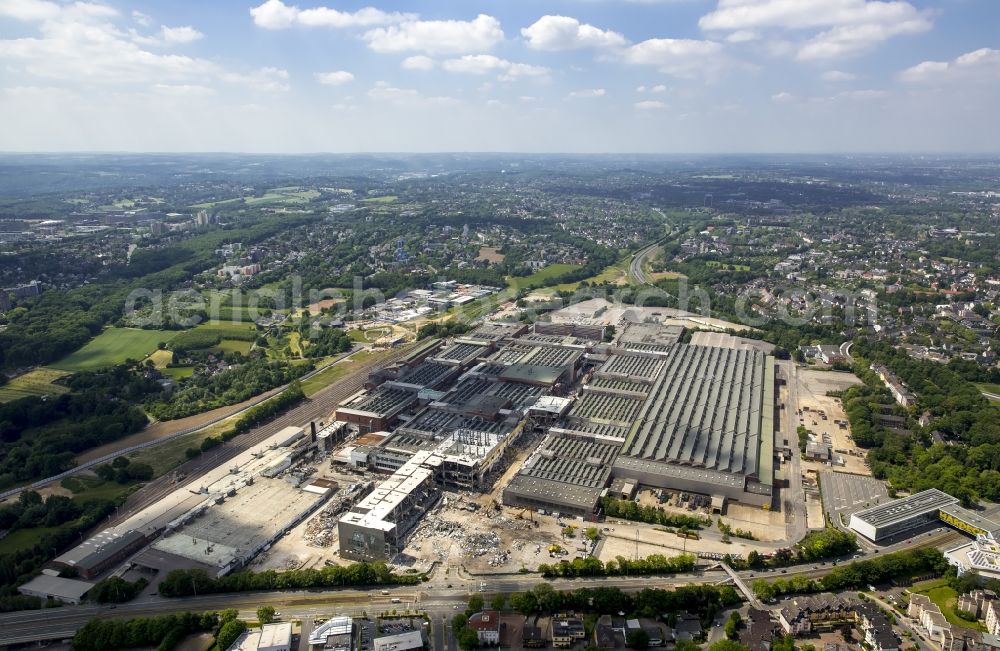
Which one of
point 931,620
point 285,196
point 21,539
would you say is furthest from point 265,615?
point 285,196

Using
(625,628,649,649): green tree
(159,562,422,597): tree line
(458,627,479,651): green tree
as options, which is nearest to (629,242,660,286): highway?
(159,562,422,597): tree line

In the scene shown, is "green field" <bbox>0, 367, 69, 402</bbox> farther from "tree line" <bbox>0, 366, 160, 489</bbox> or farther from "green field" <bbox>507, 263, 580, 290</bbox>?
"green field" <bbox>507, 263, 580, 290</bbox>

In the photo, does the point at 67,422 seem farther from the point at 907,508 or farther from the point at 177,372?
the point at 907,508

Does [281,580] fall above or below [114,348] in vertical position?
below

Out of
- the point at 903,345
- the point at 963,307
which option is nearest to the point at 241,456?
the point at 903,345

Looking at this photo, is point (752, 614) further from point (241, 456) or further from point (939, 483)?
point (241, 456)

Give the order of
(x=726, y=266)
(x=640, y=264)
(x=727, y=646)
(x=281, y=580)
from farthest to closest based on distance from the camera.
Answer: (x=640, y=264), (x=726, y=266), (x=281, y=580), (x=727, y=646)
